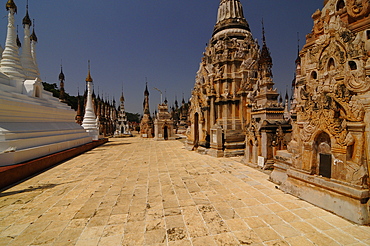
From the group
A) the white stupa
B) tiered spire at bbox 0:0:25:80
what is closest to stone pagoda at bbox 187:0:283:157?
the white stupa

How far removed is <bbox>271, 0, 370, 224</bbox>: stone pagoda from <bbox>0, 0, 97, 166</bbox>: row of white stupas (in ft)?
31.0

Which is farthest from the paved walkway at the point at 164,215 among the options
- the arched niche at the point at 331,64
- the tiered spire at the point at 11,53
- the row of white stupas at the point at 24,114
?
the tiered spire at the point at 11,53

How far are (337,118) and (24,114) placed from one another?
11.8 metres

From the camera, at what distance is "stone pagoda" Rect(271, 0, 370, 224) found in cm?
342

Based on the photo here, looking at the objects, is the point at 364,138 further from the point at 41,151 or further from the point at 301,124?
the point at 41,151

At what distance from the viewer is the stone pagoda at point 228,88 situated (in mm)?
10812

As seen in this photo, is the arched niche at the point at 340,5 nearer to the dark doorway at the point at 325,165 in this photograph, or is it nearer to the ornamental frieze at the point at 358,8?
the ornamental frieze at the point at 358,8

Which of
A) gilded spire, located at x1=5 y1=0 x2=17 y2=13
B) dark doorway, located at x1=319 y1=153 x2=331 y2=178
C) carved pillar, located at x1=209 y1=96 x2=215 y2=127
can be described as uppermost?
gilded spire, located at x1=5 y1=0 x2=17 y2=13

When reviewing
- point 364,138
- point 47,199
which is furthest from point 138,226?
point 364,138

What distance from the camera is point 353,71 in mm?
3617

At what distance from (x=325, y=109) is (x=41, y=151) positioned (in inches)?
421

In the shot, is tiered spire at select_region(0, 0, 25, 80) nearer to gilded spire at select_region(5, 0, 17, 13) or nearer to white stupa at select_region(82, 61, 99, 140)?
gilded spire at select_region(5, 0, 17, 13)

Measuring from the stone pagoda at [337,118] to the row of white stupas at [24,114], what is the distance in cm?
945

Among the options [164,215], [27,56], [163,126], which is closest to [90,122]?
[27,56]
